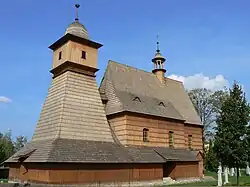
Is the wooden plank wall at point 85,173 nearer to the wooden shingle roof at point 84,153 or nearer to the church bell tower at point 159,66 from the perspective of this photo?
the wooden shingle roof at point 84,153

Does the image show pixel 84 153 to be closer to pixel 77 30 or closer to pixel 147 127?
pixel 147 127

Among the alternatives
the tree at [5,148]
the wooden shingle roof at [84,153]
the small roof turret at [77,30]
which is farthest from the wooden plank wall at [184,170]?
the tree at [5,148]

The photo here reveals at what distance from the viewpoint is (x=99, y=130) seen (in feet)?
77.6

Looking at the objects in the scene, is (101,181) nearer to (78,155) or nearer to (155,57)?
(78,155)

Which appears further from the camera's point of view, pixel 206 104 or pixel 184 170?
pixel 206 104

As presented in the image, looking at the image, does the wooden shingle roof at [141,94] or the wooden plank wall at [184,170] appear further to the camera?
the wooden plank wall at [184,170]

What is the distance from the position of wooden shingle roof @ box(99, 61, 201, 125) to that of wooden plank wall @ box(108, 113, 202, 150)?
2.16ft

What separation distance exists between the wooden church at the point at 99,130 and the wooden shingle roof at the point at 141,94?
0.35 feet

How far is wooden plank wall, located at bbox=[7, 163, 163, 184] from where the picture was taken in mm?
19000

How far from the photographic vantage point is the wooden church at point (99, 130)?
66.8 feet

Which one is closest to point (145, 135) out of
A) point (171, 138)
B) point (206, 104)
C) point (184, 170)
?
point (171, 138)

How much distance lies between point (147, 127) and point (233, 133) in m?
9.29

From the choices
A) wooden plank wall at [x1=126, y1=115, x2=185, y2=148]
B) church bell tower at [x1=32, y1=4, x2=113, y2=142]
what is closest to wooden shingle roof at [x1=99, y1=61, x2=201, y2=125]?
wooden plank wall at [x1=126, y1=115, x2=185, y2=148]

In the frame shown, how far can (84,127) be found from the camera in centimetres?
2264
